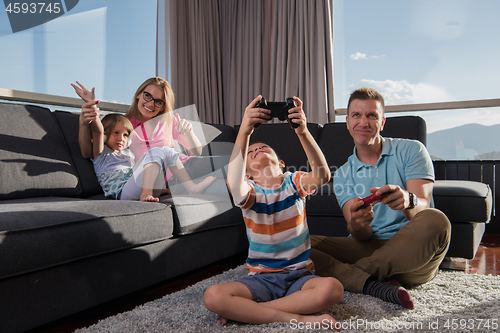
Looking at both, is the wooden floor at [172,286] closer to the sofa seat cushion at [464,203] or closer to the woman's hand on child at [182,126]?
the sofa seat cushion at [464,203]

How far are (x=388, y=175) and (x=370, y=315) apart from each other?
0.55 meters

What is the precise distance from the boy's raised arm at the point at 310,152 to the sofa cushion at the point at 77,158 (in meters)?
1.14

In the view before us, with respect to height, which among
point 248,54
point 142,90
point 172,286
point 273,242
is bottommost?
point 172,286

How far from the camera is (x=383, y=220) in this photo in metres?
1.34

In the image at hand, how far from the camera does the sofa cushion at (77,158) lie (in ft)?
5.65

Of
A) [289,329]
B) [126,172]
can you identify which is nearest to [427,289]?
[289,329]

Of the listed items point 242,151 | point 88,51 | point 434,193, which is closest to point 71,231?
point 242,151

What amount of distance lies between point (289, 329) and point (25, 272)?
2.31ft

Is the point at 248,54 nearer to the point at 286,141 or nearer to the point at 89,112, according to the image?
the point at 286,141

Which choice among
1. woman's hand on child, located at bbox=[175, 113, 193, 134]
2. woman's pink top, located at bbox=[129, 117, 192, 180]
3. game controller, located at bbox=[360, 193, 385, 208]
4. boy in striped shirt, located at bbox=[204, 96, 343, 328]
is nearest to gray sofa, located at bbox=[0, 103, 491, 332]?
woman's pink top, located at bbox=[129, 117, 192, 180]

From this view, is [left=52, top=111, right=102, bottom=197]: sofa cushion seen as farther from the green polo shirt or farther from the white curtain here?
the white curtain

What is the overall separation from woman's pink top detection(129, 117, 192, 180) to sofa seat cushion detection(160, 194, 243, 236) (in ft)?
1.39

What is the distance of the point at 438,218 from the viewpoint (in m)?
1.12

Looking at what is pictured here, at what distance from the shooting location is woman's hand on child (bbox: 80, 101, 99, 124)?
63.7 inches
